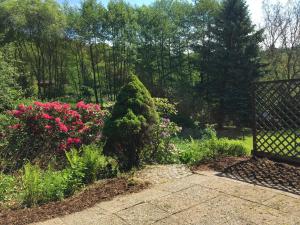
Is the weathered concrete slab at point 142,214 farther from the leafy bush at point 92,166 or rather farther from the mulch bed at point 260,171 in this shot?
the mulch bed at point 260,171

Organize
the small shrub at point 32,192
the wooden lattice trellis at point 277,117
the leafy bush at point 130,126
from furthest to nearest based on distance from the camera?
1. the wooden lattice trellis at point 277,117
2. the leafy bush at point 130,126
3. the small shrub at point 32,192

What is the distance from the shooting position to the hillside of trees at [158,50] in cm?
1617

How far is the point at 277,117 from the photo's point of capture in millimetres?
5297

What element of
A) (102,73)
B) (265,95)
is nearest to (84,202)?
(265,95)

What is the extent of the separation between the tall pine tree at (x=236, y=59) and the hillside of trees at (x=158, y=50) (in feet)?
0.16

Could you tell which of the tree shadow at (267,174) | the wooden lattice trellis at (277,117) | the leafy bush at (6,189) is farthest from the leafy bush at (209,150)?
the leafy bush at (6,189)

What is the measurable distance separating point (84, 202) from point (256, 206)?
1866mm

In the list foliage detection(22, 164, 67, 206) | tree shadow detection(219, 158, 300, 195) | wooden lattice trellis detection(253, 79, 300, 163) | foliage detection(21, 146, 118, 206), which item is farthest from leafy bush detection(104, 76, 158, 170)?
wooden lattice trellis detection(253, 79, 300, 163)

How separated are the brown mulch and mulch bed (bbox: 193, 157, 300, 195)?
129 centimetres

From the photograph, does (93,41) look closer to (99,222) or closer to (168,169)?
(168,169)

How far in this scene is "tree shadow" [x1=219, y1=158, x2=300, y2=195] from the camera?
3923mm

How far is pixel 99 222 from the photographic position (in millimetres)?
3031

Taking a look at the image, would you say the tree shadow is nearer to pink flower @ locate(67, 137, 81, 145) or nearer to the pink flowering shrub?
the pink flowering shrub

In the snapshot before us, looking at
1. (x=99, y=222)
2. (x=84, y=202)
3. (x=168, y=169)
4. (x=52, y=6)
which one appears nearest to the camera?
(x=99, y=222)
